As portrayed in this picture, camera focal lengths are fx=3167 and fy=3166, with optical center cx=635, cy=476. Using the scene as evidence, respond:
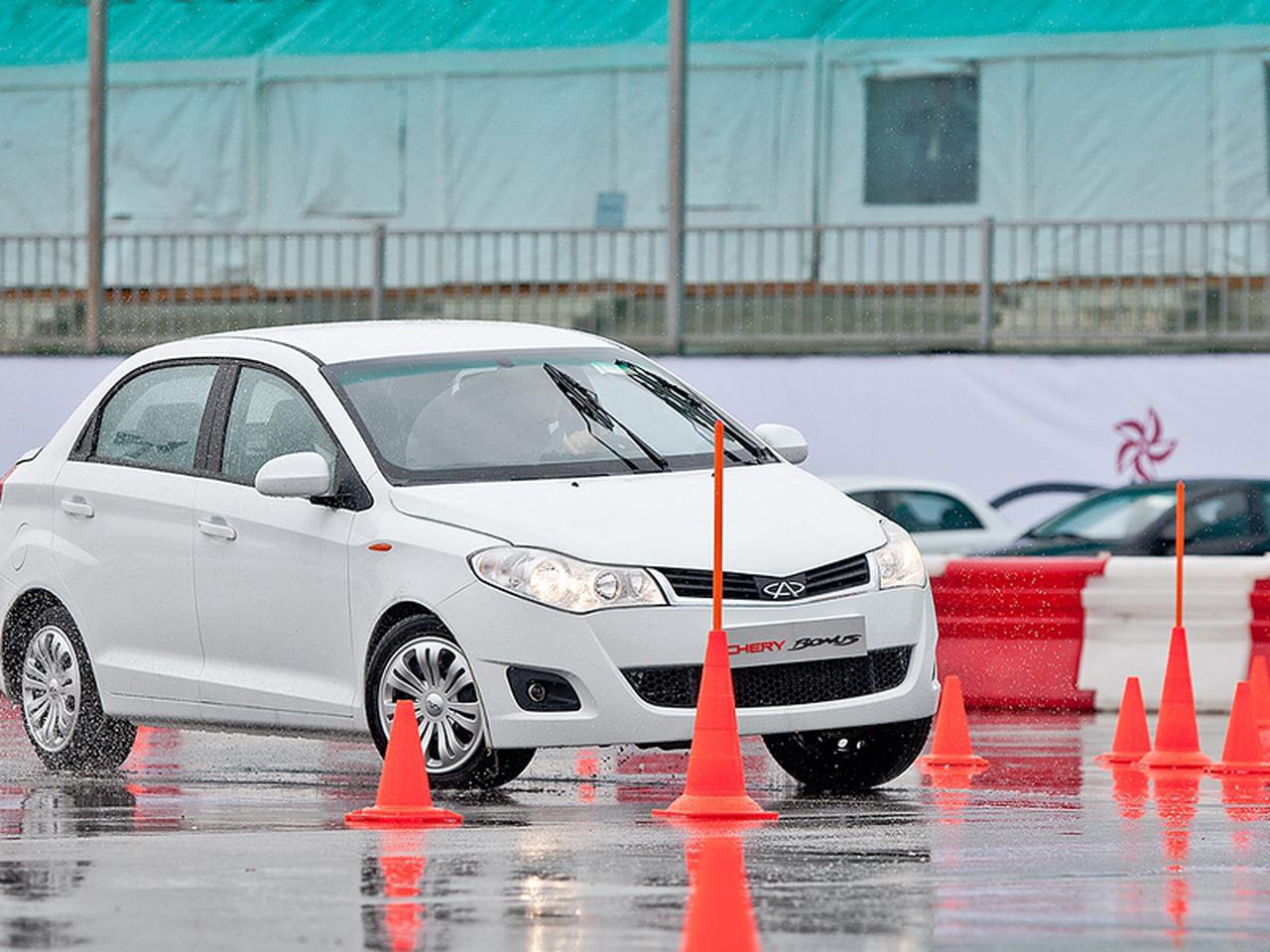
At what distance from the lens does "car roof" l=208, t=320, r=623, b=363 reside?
11.4 m

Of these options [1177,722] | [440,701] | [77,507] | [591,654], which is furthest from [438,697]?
[1177,722]

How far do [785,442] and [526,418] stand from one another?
111 centimetres

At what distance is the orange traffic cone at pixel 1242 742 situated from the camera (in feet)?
38.6

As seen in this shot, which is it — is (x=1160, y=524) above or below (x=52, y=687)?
above

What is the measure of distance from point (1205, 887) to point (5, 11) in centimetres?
2644

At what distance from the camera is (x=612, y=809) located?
10180 millimetres

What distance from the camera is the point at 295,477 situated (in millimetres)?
10633

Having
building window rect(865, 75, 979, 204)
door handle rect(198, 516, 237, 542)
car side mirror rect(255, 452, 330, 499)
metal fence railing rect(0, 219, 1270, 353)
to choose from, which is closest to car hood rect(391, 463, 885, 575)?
car side mirror rect(255, 452, 330, 499)

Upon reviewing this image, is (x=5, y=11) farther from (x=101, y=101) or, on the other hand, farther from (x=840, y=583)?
(x=840, y=583)

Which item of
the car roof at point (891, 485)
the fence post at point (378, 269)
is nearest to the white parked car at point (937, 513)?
the car roof at point (891, 485)

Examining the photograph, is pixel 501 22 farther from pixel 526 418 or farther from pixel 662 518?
pixel 662 518

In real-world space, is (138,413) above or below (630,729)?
above

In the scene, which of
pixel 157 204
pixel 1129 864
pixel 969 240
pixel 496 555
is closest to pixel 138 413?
pixel 496 555

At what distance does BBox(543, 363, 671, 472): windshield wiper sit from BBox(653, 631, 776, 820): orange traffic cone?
153 centimetres
